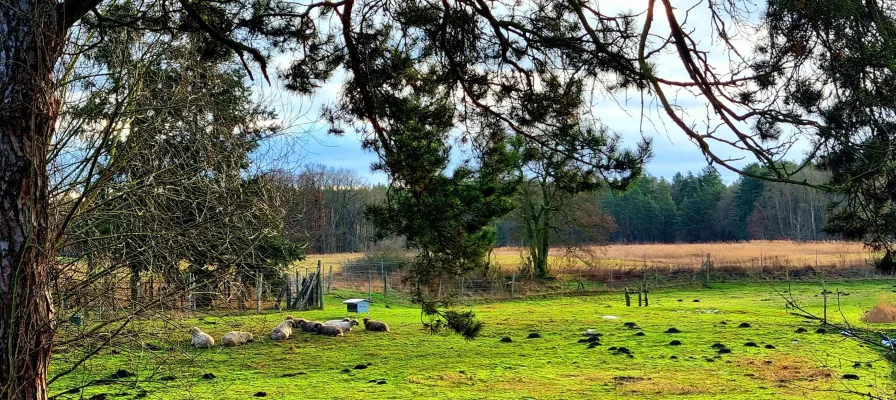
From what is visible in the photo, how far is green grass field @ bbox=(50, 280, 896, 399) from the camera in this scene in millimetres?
6015

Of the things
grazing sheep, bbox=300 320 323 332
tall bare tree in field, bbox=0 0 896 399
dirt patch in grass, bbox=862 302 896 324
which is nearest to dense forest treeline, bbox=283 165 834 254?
dirt patch in grass, bbox=862 302 896 324

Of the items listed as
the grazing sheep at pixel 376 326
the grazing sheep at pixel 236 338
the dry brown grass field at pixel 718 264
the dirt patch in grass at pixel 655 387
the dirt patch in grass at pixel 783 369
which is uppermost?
the dry brown grass field at pixel 718 264

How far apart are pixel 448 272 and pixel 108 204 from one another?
268 cm

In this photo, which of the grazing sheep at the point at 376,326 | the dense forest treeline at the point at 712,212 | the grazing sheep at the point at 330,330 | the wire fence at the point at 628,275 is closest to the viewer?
the grazing sheep at the point at 330,330

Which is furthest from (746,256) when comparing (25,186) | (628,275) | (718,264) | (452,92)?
(25,186)

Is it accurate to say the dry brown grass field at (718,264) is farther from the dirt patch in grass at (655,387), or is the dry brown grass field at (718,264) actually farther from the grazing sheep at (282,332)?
the dirt patch in grass at (655,387)

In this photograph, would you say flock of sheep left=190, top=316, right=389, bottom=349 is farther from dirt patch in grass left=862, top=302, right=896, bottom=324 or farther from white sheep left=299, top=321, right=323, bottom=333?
dirt patch in grass left=862, top=302, right=896, bottom=324

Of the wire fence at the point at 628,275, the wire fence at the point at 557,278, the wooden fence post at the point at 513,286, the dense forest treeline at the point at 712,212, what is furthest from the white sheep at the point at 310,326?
the dense forest treeline at the point at 712,212

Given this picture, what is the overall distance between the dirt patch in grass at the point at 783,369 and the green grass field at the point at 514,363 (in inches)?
0.7

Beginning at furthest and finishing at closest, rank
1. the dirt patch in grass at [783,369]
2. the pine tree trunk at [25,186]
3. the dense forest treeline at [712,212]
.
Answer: the dense forest treeline at [712,212], the dirt patch in grass at [783,369], the pine tree trunk at [25,186]

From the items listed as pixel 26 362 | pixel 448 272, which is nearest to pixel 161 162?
pixel 26 362

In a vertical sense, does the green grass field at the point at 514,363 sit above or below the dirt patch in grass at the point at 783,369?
above

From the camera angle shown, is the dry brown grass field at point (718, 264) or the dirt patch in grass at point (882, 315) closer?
the dirt patch in grass at point (882, 315)

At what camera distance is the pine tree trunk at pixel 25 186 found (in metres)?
3.33
